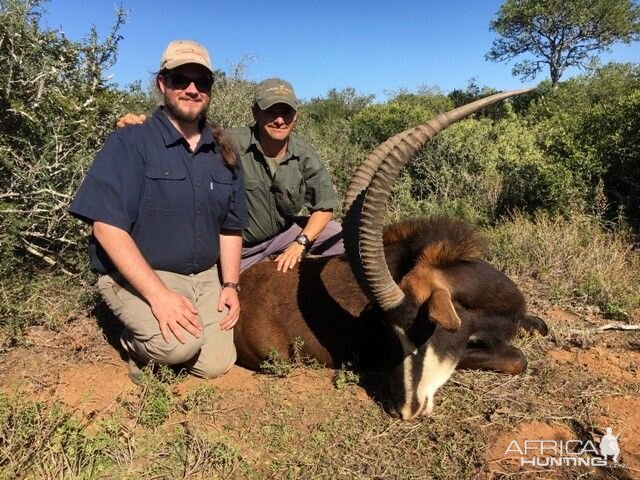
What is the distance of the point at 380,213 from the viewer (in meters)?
3.01

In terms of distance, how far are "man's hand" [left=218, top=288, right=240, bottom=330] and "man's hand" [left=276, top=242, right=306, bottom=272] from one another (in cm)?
46

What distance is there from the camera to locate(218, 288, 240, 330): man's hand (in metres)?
3.84

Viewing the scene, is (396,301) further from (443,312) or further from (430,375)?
(430,375)

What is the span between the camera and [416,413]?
3.19 m

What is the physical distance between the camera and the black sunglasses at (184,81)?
3459mm

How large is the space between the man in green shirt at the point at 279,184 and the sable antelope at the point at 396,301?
18.0 inches

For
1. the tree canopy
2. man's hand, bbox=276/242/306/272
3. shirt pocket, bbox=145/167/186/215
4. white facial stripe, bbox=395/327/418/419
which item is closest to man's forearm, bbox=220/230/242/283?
man's hand, bbox=276/242/306/272

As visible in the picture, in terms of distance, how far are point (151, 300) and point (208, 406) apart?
2.41 ft

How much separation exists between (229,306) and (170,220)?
79 centimetres

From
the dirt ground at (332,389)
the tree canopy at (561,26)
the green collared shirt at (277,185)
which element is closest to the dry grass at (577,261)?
the dirt ground at (332,389)

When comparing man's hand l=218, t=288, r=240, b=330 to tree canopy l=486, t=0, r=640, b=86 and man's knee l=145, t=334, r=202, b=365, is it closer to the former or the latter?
man's knee l=145, t=334, r=202, b=365

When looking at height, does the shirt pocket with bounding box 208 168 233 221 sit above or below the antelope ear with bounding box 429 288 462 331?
above

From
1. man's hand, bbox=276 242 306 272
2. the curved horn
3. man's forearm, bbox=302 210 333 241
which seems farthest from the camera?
man's forearm, bbox=302 210 333 241

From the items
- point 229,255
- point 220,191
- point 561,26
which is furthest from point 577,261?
point 561,26
